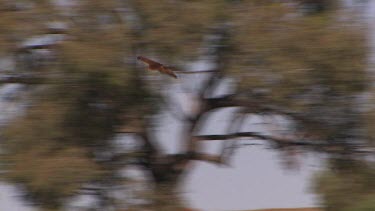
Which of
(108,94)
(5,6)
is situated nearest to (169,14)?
(108,94)

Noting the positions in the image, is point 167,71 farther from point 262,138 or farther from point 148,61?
point 262,138

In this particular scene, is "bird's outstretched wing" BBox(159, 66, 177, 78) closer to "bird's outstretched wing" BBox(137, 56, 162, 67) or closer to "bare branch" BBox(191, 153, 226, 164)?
"bird's outstretched wing" BBox(137, 56, 162, 67)

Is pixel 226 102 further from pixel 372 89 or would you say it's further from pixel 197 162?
pixel 372 89

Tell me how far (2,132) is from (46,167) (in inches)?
36.9

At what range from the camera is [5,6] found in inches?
548

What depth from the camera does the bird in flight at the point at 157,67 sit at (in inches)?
527

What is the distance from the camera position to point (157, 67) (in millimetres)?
13453

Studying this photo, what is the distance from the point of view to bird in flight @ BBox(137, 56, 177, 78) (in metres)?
13.4

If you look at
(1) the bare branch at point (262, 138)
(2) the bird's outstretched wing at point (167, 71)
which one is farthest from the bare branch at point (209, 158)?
(2) the bird's outstretched wing at point (167, 71)

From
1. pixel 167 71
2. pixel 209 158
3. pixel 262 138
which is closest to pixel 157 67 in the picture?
pixel 167 71

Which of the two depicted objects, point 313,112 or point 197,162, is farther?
point 197,162

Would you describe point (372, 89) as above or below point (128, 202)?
above

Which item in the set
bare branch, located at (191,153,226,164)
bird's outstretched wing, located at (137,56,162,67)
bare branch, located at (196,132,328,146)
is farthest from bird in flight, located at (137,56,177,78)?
bare branch, located at (191,153,226,164)

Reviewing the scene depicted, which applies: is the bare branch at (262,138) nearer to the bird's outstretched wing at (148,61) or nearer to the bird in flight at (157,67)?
the bird in flight at (157,67)
